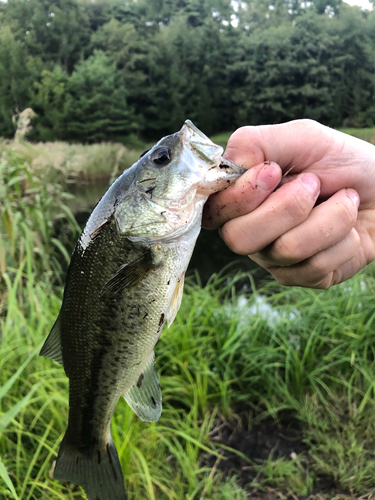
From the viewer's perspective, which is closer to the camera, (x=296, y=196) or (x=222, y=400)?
(x=296, y=196)

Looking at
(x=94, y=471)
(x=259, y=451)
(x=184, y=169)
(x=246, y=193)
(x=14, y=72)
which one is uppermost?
(x=14, y=72)

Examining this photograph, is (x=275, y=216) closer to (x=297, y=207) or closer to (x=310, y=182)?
(x=297, y=207)

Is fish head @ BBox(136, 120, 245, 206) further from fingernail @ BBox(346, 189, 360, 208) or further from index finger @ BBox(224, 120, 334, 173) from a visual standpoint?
fingernail @ BBox(346, 189, 360, 208)

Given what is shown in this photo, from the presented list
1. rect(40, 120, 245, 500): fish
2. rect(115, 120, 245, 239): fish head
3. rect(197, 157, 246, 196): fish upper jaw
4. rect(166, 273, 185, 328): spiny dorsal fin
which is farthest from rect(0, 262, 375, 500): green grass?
rect(197, 157, 246, 196): fish upper jaw

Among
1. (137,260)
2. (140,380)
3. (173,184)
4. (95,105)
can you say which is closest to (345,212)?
(173,184)

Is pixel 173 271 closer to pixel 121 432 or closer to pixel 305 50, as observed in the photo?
pixel 121 432

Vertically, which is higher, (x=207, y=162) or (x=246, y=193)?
(x=207, y=162)
